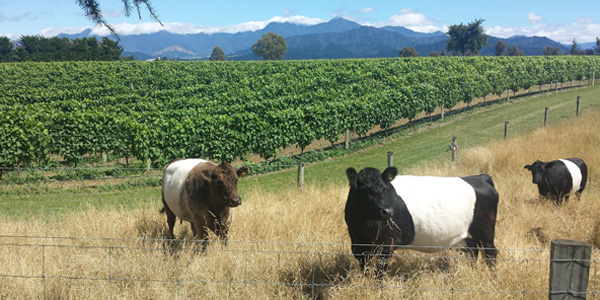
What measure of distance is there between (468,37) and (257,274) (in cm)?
12569

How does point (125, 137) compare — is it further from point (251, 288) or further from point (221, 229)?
point (251, 288)

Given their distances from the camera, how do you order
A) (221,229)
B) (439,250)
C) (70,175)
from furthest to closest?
(70,175), (221,229), (439,250)

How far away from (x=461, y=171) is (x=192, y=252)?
8.34 meters

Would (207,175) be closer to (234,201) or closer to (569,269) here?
(234,201)

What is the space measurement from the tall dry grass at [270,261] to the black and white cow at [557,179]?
1.55 feet

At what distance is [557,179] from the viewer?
8641 mm

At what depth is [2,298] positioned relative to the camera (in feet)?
15.5

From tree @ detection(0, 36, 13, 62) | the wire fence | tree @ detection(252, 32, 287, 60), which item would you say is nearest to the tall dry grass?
the wire fence

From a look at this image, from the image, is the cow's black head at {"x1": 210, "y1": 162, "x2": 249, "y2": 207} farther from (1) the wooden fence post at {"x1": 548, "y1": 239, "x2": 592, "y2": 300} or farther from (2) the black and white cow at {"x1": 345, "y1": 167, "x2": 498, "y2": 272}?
(1) the wooden fence post at {"x1": 548, "y1": 239, "x2": 592, "y2": 300}

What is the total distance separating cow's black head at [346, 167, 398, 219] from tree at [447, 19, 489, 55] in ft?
402

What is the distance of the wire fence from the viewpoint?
4.62m

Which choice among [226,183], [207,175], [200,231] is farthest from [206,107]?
[226,183]

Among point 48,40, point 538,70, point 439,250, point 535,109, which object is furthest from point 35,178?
point 48,40

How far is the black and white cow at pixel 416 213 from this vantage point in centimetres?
481
